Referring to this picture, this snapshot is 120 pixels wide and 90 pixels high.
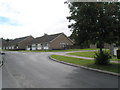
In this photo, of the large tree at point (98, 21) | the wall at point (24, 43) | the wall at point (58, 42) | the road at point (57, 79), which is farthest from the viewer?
the wall at point (24, 43)

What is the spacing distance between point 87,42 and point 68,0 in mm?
4433

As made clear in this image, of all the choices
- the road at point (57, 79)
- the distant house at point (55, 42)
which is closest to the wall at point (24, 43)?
the distant house at point (55, 42)

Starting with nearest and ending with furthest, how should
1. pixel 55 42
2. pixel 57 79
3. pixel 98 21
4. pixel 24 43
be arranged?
pixel 57 79 → pixel 98 21 → pixel 55 42 → pixel 24 43

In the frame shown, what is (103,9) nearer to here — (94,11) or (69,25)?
(94,11)

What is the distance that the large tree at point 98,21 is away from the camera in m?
10.6

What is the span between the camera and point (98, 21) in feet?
36.2

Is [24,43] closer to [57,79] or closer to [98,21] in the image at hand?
[98,21]

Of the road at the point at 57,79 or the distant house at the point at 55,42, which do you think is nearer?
the road at the point at 57,79

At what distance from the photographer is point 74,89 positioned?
18.6 ft

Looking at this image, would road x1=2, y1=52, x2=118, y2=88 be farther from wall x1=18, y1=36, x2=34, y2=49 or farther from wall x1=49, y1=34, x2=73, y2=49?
wall x1=18, y1=36, x2=34, y2=49

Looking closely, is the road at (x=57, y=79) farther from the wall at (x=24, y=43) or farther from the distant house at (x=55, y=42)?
the wall at (x=24, y=43)

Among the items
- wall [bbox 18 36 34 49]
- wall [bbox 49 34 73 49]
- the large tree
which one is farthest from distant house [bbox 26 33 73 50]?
the large tree

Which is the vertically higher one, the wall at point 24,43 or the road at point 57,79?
the wall at point 24,43

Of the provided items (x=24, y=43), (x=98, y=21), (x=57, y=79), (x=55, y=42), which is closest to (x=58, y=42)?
(x=55, y=42)
